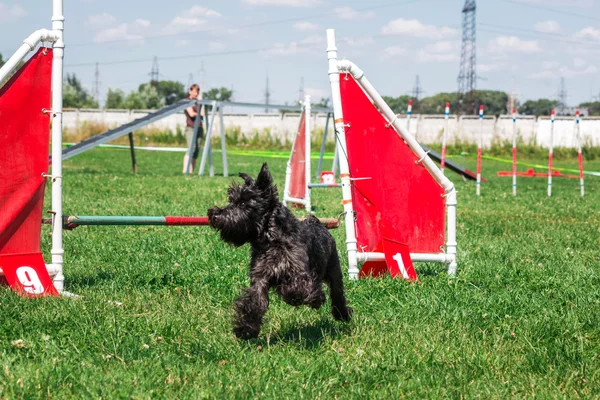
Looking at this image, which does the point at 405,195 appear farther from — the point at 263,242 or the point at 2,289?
the point at 2,289

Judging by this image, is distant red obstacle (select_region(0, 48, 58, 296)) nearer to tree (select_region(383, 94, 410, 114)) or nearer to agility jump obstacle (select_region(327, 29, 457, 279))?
agility jump obstacle (select_region(327, 29, 457, 279))

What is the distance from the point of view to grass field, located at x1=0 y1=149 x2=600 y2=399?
12.8 feet

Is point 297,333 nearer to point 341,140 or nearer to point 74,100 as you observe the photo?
point 341,140

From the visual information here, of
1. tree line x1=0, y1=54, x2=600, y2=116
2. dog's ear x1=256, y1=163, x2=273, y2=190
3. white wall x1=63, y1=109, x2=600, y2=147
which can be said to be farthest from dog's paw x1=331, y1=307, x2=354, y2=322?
tree line x1=0, y1=54, x2=600, y2=116

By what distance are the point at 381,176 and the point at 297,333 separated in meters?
2.52

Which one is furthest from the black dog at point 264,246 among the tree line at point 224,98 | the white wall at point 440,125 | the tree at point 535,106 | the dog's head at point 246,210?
the tree at point 535,106

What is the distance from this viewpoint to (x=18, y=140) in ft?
18.8

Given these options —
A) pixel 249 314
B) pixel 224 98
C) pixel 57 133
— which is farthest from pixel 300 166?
pixel 224 98

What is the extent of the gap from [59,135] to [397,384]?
3388 mm

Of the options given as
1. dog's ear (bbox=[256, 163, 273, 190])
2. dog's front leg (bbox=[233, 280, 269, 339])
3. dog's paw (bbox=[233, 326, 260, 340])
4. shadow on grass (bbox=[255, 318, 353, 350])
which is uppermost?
dog's ear (bbox=[256, 163, 273, 190])

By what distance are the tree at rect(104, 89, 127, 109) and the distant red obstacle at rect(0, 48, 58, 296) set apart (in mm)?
88850

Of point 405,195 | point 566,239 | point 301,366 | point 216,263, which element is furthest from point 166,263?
point 566,239

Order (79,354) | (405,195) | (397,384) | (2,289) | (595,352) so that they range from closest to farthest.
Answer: (397,384), (79,354), (595,352), (2,289), (405,195)

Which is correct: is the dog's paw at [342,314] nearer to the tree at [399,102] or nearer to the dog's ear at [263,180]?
the dog's ear at [263,180]
